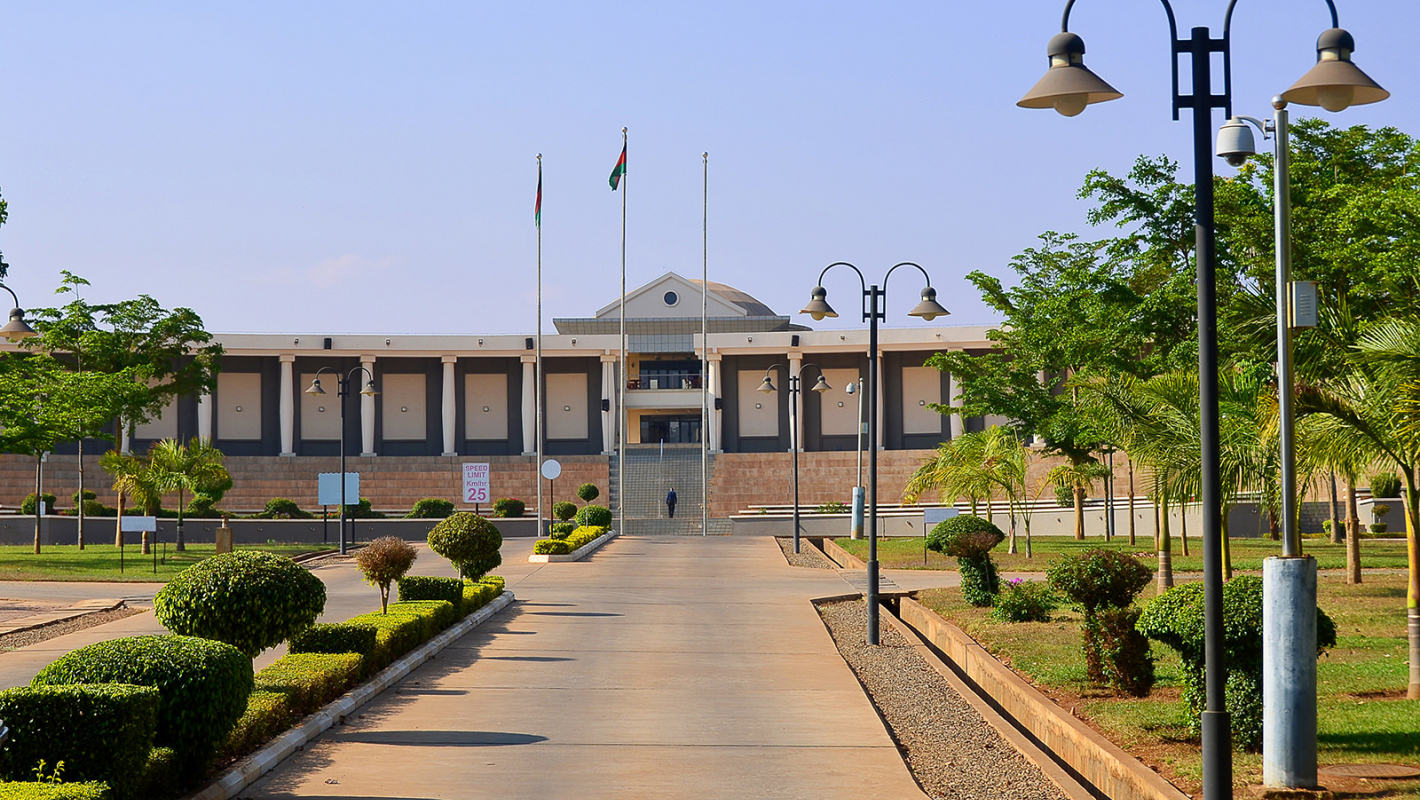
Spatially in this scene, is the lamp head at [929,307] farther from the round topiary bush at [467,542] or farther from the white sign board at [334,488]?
the white sign board at [334,488]

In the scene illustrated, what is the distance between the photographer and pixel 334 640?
43.8 ft

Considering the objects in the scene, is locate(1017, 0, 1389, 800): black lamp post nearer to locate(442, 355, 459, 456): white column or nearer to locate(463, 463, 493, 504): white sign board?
locate(463, 463, 493, 504): white sign board

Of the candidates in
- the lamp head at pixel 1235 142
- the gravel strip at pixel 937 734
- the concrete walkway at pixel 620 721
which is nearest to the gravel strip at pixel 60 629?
the concrete walkway at pixel 620 721

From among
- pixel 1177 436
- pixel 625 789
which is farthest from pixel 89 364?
pixel 625 789

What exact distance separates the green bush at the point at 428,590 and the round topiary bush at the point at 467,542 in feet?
12.8

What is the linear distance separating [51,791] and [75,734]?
696 mm

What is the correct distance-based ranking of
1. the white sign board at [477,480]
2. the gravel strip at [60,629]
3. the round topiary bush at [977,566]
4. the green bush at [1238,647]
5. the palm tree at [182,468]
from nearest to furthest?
the green bush at [1238,647], the gravel strip at [60,629], the round topiary bush at [977,566], the white sign board at [477,480], the palm tree at [182,468]

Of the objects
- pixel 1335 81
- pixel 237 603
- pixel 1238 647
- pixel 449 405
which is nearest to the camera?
pixel 1335 81

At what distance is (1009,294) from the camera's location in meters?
37.2

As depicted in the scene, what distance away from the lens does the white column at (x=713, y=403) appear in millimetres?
69688

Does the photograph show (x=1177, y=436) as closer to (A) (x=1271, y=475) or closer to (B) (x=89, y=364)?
(A) (x=1271, y=475)

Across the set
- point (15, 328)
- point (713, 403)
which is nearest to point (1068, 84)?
point (15, 328)

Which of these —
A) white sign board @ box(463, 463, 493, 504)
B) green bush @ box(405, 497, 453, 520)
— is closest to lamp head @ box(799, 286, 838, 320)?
white sign board @ box(463, 463, 493, 504)

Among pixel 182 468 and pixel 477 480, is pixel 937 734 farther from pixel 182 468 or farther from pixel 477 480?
pixel 182 468
